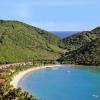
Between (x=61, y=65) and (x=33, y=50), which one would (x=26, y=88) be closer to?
(x=61, y=65)

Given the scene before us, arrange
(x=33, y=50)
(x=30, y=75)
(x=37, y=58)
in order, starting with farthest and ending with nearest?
(x=33, y=50) → (x=37, y=58) → (x=30, y=75)

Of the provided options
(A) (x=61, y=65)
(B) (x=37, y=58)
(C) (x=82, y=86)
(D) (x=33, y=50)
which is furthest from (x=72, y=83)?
(D) (x=33, y=50)

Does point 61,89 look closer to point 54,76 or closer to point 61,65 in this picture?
point 54,76

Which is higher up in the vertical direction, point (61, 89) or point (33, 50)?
point (33, 50)

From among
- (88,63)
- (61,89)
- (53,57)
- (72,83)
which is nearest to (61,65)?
(88,63)

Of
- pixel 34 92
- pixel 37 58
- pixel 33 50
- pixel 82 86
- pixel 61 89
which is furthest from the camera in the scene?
pixel 33 50

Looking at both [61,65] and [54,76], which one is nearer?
[54,76]
